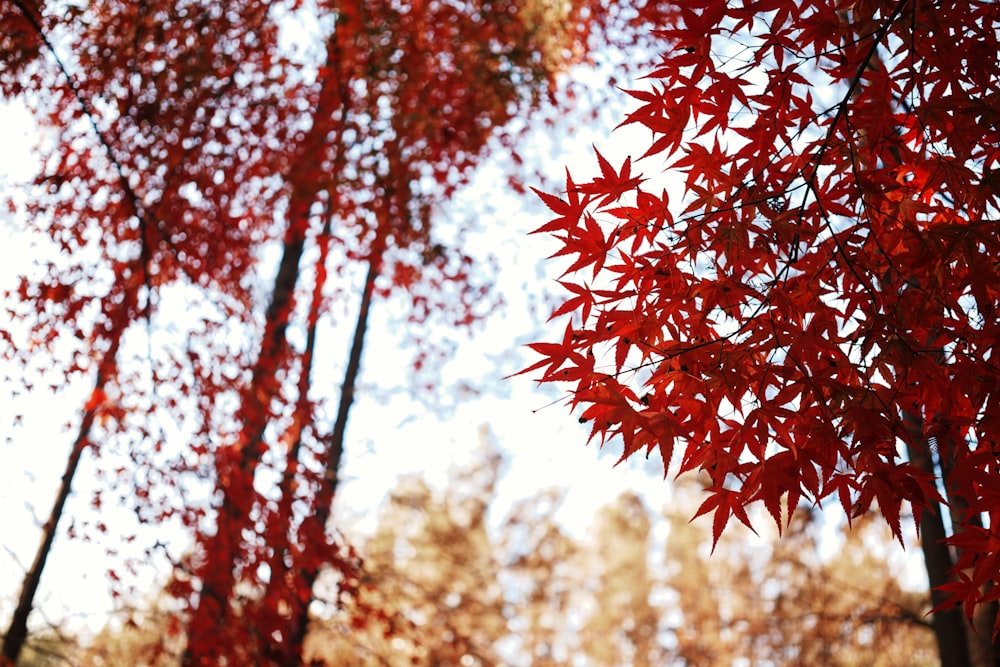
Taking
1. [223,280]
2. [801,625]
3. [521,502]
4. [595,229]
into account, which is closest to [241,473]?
[223,280]

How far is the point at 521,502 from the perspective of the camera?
13250mm

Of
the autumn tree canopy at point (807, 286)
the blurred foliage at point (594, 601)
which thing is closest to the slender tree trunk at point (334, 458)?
the blurred foliage at point (594, 601)

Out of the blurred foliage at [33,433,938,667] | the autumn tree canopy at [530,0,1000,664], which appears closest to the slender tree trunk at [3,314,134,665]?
the blurred foliage at [33,433,938,667]

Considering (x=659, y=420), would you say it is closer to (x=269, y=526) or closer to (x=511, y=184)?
(x=269, y=526)

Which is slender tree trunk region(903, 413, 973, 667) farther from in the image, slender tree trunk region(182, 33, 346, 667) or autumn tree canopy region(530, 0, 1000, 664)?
slender tree trunk region(182, 33, 346, 667)

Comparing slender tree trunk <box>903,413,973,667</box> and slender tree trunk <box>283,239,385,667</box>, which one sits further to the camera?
slender tree trunk <box>283,239,385,667</box>

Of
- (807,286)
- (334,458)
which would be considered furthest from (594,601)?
(807,286)

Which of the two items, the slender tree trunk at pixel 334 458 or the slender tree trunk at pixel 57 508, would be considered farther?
the slender tree trunk at pixel 334 458

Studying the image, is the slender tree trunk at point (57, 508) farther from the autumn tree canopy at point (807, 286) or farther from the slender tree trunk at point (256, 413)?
the autumn tree canopy at point (807, 286)

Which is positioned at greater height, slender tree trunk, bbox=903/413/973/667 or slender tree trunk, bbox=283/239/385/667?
slender tree trunk, bbox=283/239/385/667

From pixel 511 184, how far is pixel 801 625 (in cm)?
468

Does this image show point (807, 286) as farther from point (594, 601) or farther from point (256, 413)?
point (594, 601)

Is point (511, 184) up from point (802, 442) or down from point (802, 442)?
up

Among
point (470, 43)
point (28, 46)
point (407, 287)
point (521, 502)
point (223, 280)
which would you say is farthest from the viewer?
point (521, 502)
